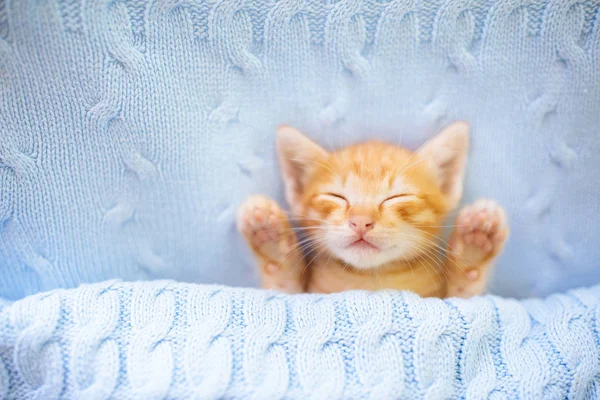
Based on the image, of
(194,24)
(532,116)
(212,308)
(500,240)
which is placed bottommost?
(212,308)

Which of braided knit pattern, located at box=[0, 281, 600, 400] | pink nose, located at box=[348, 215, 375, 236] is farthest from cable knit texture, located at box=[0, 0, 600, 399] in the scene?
pink nose, located at box=[348, 215, 375, 236]

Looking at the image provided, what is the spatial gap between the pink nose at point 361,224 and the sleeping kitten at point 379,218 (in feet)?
0.06

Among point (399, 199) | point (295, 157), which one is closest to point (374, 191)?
point (399, 199)

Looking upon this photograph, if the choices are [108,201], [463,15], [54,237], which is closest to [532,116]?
[463,15]

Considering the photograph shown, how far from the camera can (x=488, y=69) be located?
3.10ft

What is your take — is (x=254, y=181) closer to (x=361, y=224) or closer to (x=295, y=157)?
(x=295, y=157)

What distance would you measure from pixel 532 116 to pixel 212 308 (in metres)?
0.68

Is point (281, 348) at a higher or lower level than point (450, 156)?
lower

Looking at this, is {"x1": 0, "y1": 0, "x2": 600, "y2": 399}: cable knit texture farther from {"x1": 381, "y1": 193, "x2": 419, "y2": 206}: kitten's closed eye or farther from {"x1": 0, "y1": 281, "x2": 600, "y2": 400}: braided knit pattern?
{"x1": 381, "y1": 193, "x2": 419, "y2": 206}: kitten's closed eye

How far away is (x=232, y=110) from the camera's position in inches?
37.4

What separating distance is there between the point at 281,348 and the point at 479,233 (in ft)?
1.36

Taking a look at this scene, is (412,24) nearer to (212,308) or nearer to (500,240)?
(500,240)

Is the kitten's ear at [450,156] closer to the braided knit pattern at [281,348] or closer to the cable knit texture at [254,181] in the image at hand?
the cable knit texture at [254,181]

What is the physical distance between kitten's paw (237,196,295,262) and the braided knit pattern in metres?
0.11
